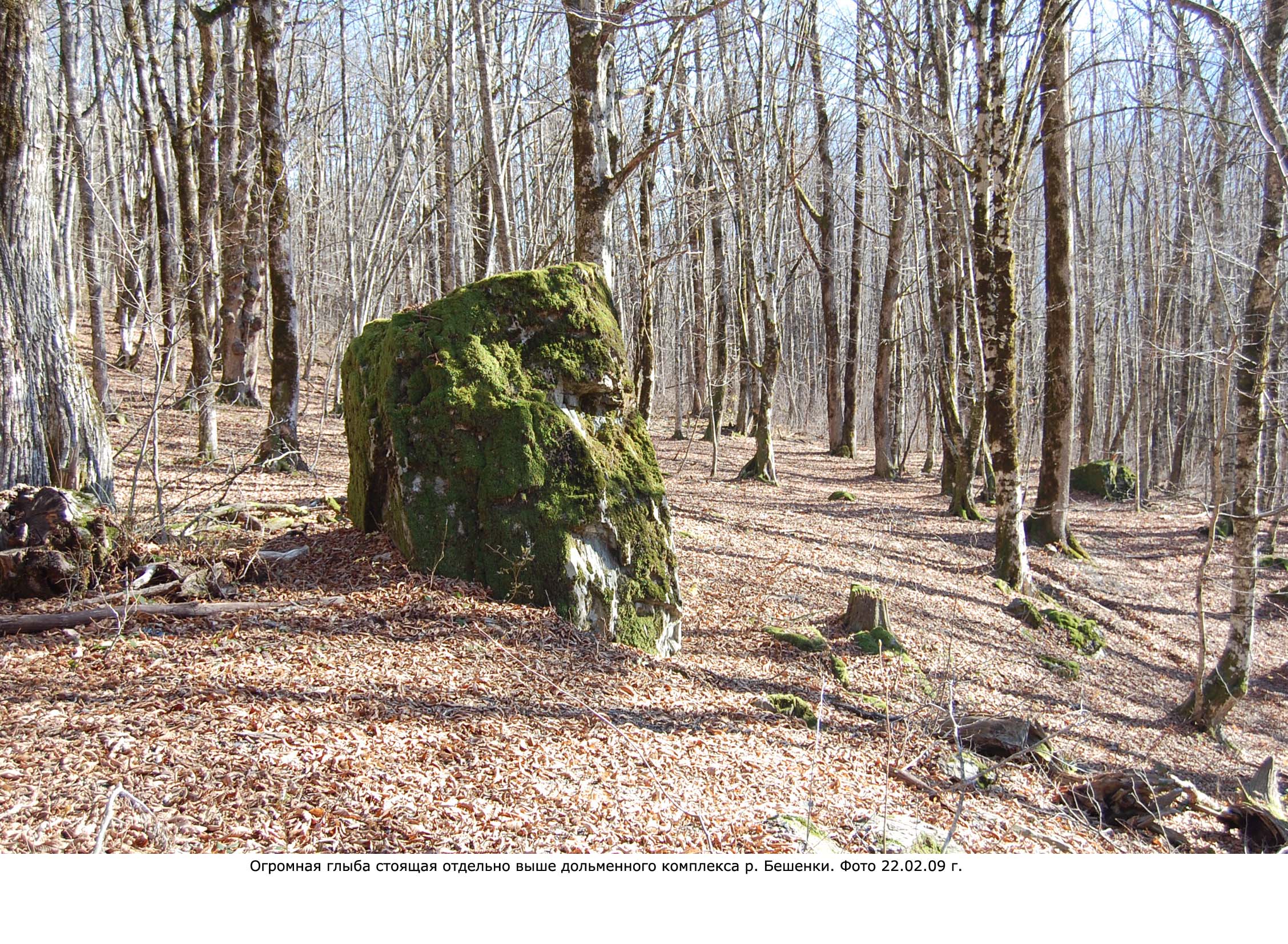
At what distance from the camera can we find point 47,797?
107 inches

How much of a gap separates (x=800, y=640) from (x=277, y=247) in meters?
6.94

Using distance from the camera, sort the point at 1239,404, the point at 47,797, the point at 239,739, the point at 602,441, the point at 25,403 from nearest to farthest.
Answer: the point at 47,797, the point at 239,739, the point at 25,403, the point at 602,441, the point at 1239,404

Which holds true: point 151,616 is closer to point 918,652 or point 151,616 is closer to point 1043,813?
point 1043,813

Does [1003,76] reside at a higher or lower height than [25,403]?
higher

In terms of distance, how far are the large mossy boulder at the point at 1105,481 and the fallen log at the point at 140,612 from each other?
1651cm

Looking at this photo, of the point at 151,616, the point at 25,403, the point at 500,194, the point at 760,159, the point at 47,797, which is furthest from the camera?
the point at 760,159

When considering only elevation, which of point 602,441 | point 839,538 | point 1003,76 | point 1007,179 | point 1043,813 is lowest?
point 1043,813

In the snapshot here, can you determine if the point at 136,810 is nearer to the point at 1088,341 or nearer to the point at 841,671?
the point at 841,671

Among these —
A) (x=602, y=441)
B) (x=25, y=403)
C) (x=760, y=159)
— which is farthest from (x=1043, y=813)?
(x=760, y=159)

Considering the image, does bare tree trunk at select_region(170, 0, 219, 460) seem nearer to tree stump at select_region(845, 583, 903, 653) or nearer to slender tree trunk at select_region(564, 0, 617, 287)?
slender tree trunk at select_region(564, 0, 617, 287)

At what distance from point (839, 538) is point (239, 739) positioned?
8.29 m

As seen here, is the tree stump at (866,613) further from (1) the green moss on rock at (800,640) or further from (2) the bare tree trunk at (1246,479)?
(2) the bare tree trunk at (1246,479)

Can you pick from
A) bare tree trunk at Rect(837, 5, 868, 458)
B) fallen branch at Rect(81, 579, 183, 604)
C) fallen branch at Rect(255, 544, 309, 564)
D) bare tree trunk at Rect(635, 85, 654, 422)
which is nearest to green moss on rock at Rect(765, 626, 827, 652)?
fallen branch at Rect(255, 544, 309, 564)

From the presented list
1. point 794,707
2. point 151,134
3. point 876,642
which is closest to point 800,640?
point 876,642
